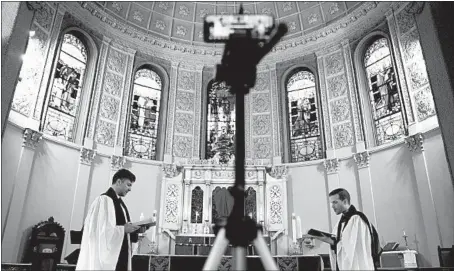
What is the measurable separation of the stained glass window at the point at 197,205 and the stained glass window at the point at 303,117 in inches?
136

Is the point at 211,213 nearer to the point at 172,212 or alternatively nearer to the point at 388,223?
the point at 172,212

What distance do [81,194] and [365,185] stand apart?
8253 mm

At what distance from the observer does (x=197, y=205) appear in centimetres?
1153

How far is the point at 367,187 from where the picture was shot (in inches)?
415

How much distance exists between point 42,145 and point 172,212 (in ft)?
13.9

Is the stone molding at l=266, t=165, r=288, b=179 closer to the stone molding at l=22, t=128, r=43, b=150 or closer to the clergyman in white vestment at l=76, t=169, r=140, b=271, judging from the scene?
the stone molding at l=22, t=128, r=43, b=150

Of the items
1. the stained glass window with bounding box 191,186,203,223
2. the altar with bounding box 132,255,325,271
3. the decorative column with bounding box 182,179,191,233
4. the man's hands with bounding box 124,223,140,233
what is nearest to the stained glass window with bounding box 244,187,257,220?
the stained glass window with bounding box 191,186,203,223

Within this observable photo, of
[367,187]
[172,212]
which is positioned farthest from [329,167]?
[172,212]

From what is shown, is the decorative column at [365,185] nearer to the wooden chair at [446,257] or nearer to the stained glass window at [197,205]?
the wooden chair at [446,257]

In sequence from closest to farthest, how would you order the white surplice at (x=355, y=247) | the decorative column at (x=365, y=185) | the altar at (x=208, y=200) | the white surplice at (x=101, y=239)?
1. the white surplice at (x=101, y=239)
2. the white surplice at (x=355, y=247)
3. the decorative column at (x=365, y=185)
4. the altar at (x=208, y=200)

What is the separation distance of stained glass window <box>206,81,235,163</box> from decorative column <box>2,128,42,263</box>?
5.51 m

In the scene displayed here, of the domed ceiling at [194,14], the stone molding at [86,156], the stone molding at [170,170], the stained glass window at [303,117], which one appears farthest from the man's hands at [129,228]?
the domed ceiling at [194,14]

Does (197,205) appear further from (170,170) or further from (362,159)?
(362,159)

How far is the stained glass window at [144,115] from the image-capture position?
1248cm
